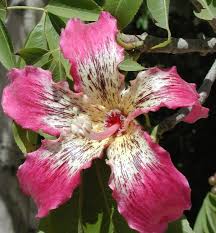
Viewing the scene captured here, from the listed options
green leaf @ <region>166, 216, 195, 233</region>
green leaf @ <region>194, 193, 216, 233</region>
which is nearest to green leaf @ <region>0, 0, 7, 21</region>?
green leaf @ <region>166, 216, 195, 233</region>

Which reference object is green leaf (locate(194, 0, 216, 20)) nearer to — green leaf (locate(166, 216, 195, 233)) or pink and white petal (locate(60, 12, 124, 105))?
pink and white petal (locate(60, 12, 124, 105))

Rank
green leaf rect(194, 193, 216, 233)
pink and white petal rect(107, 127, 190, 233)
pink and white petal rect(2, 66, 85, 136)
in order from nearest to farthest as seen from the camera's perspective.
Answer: pink and white petal rect(107, 127, 190, 233)
pink and white petal rect(2, 66, 85, 136)
green leaf rect(194, 193, 216, 233)

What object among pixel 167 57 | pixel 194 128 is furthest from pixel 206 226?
pixel 194 128

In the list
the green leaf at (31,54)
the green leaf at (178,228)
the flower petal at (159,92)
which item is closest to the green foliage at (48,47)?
the green leaf at (31,54)

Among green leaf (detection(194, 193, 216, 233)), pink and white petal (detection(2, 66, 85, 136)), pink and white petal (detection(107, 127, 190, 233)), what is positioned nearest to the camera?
pink and white petal (detection(107, 127, 190, 233))

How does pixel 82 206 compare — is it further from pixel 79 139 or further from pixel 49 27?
pixel 49 27

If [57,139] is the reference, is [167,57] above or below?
below

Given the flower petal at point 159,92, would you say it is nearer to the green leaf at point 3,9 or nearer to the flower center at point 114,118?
the flower center at point 114,118

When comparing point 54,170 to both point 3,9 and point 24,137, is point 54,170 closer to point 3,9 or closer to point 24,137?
point 24,137
